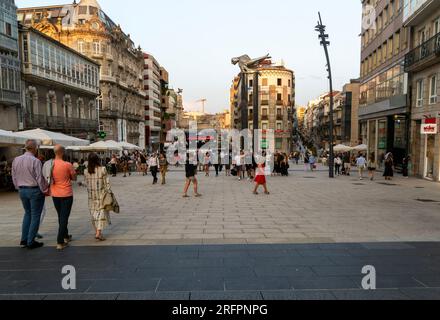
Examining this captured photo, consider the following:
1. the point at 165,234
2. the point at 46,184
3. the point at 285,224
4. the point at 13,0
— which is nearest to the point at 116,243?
the point at 165,234

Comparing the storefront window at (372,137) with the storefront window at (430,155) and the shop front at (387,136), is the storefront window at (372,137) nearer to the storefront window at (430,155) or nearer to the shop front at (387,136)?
the shop front at (387,136)

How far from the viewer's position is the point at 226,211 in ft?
31.4

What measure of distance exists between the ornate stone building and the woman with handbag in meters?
38.4

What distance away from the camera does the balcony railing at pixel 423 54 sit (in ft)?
62.8

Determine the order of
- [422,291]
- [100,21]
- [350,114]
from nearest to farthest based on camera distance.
Answer: [422,291] → [100,21] → [350,114]

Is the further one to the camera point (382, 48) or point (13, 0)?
point (382, 48)

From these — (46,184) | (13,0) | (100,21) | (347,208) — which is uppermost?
(100,21)

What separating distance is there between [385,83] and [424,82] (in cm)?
661

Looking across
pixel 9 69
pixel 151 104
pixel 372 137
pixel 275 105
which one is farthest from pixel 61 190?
pixel 151 104

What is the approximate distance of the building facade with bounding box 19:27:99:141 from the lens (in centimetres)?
2795

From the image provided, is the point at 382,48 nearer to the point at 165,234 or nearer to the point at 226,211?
the point at 226,211

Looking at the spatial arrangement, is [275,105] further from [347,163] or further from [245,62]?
[245,62]

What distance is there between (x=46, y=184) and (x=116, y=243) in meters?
1.65

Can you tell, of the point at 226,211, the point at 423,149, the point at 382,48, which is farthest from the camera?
the point at 382,48
